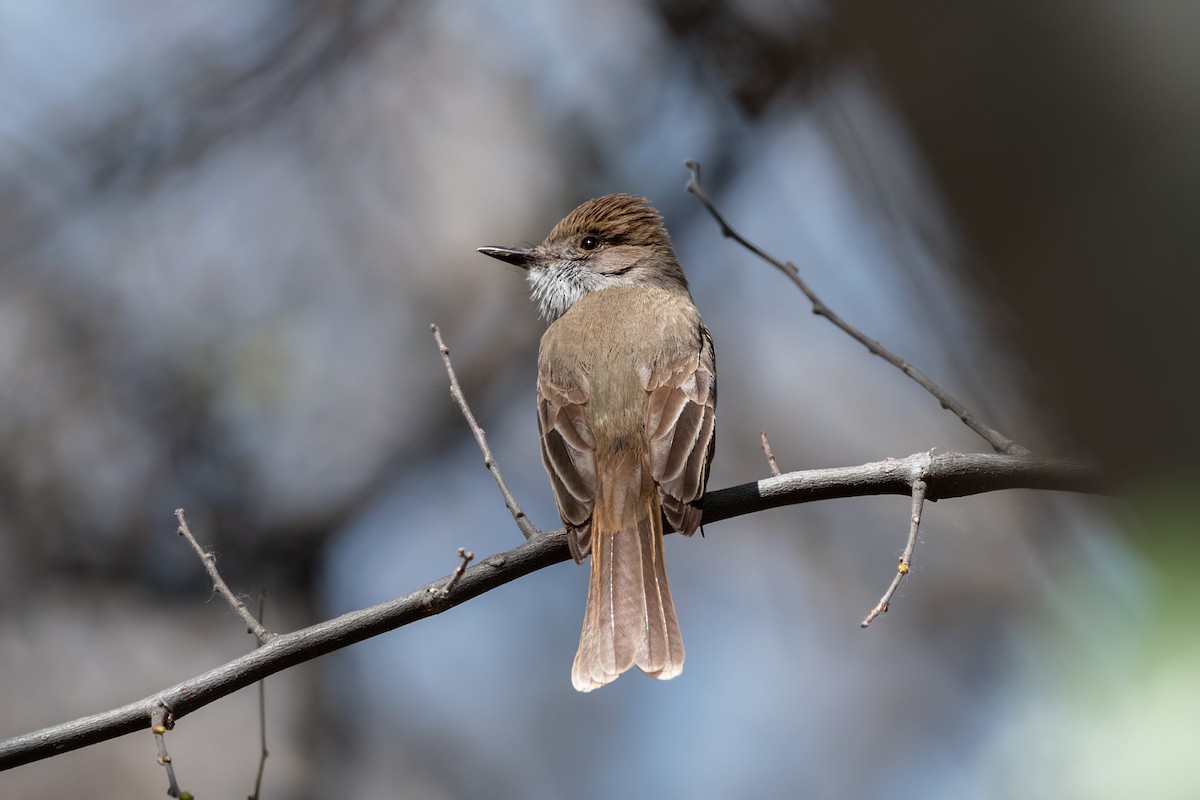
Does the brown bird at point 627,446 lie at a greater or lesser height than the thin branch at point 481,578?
greater

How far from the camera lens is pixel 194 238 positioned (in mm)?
7430

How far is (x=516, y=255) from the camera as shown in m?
5.55

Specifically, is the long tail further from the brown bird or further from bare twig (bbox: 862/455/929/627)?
bare twig (bbox: 862/455/929/627)

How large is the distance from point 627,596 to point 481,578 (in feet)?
1.95

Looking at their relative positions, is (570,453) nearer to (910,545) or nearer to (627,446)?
(627,446)

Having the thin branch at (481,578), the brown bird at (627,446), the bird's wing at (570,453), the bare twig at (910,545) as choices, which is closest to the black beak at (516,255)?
the brown bird at (627,446)

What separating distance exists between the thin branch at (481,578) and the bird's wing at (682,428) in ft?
0.39

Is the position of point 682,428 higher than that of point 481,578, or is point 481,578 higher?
point 682,428

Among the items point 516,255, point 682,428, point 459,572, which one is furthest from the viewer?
point 516,255

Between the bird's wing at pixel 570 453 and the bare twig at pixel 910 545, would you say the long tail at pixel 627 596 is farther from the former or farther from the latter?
the bare twig at pixel 910 545

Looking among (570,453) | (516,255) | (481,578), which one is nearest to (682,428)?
(570,453)

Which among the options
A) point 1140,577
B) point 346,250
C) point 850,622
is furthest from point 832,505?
point 1140,577

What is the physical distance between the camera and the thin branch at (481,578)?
2998 millimetres

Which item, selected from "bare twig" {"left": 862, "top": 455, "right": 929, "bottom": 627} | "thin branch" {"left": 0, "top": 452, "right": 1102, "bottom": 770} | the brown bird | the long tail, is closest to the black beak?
the brown bird
